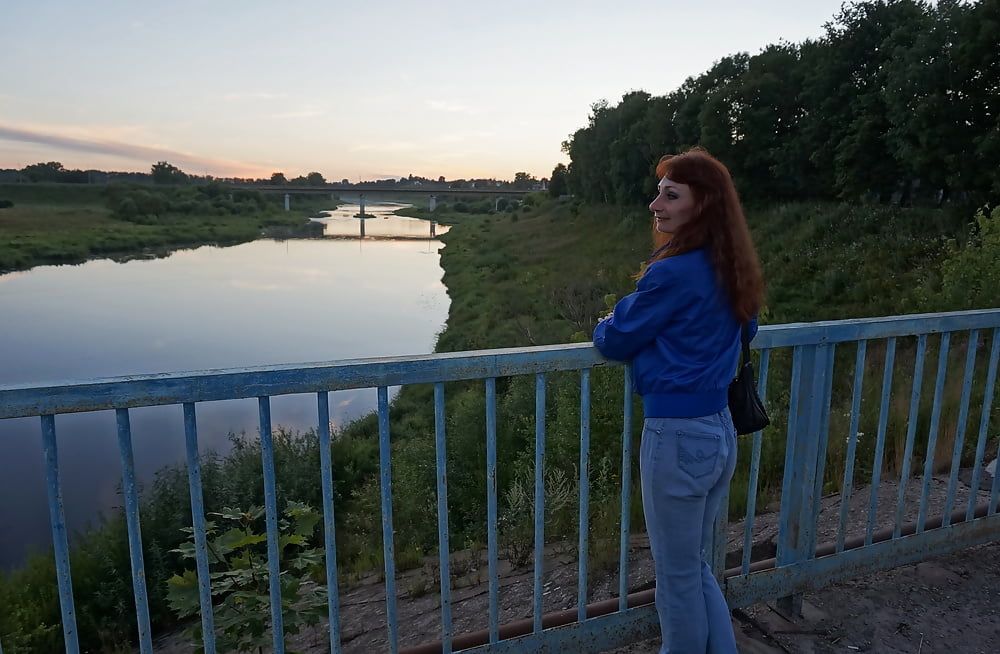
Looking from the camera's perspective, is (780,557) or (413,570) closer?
(780,557)

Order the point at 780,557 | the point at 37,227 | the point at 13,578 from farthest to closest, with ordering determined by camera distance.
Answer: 1. the point at 37,227
2. the point at 13,578
3. the point at 780,557

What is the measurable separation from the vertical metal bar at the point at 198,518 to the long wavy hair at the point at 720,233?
1396 mm

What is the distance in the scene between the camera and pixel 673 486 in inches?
81.4

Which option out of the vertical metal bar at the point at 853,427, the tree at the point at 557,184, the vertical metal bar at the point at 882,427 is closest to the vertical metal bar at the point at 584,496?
the vertical metal bar at the point at 853,427

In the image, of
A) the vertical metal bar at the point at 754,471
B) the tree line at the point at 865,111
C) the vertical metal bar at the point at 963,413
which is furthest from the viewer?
the tree line at the point at 865,111

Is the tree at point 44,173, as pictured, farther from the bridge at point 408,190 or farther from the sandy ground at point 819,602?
the sandy ground at point 819,602

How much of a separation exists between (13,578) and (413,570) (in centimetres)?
426

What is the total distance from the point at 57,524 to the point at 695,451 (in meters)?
1.73

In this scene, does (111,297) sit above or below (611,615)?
below

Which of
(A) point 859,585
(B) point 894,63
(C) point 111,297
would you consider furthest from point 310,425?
(C) point 111,297

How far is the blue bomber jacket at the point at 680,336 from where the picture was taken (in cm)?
195

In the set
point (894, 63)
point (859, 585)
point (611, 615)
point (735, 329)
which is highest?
point (894, 63)

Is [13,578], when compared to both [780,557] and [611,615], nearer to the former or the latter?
[611,615]

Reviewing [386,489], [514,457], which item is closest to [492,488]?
[386,489]
